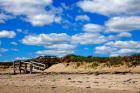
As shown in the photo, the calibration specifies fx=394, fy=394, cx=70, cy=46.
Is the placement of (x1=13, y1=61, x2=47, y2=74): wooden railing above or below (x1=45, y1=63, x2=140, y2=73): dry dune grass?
above

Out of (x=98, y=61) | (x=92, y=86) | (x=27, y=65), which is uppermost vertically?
(x=27, y=65)

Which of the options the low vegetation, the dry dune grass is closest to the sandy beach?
the dry dune grass

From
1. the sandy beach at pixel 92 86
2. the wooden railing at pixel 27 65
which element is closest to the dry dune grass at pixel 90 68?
the wooden railing at pixel 27 65

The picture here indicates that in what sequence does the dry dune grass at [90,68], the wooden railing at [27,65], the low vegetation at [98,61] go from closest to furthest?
1. the dry dune grass at [90,68]
2. the low vegetation at [98,61]
3. the wooden railing at [27,65]

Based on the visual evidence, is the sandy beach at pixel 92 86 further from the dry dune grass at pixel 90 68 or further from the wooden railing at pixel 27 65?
the wooden railing at pixel 27 65

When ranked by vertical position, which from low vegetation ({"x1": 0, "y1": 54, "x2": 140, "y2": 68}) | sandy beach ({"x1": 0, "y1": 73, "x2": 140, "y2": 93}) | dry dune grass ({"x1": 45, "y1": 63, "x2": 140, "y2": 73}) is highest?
low vegetation ({"x1": 0, "y1": 54, "x2": 140, "y2": 68})

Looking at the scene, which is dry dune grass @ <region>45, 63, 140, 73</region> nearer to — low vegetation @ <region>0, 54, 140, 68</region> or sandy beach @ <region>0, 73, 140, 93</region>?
low vegetation @ <region>0, 54, 140, 68</region>

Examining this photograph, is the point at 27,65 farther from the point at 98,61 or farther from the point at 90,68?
the point at 90,68

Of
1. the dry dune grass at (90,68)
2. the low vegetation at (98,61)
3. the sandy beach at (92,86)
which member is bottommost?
the sandy beach at (92,86)

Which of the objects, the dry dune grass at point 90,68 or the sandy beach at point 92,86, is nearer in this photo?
the sandy beach at point 92,86

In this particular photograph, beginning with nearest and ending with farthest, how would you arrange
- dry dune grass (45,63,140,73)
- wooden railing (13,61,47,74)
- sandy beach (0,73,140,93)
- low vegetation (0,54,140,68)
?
1. sandy beach (0,73,140,93)
2. dry dune grass (45,63,140,73)
3. low vegetation (0,54,140,68)
4. wooden railing (13,61,47,74)

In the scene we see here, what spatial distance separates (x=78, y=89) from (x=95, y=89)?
84cm

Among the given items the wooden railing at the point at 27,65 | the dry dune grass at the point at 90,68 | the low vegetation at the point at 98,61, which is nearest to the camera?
the dry dune grass at the point at 90,68

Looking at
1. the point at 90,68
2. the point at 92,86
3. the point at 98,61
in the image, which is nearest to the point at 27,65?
the point at 98,61
